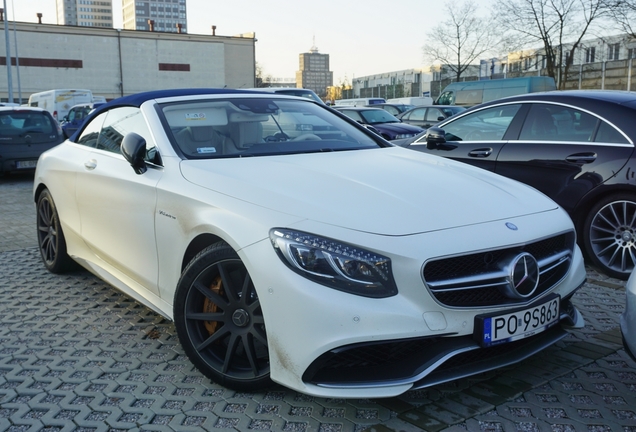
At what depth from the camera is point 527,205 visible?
10.8 ft

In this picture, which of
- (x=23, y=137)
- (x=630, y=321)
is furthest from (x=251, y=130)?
(x=23, y=137)

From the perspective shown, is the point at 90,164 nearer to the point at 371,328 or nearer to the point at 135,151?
the point at 135,151

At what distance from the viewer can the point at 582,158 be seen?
5.49 metres

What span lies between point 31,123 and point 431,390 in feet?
40.7

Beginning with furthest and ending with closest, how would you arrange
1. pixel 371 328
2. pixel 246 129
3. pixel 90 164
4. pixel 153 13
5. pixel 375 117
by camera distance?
pixel 153 13 < pixel 375 117 < pixel 90 164 < pixel 246 129 < pixel 371 328

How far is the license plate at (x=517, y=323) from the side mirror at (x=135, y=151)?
2.08 m

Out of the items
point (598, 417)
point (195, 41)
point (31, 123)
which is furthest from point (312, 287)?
point (195, 41)

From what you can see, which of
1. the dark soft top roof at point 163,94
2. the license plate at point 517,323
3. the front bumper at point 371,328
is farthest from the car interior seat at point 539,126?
the front bumper at point 371,328

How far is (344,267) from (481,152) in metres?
4.01

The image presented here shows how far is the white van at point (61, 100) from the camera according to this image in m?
33.6

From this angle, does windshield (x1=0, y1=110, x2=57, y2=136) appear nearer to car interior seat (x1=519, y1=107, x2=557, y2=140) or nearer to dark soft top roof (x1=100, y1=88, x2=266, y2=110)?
dark soft top roof (x1=100, y1=88, x2=266, y2=110)

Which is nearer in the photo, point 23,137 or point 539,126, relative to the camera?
point 539,126

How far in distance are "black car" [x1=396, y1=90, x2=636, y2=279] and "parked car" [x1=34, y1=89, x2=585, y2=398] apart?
75.6 inches

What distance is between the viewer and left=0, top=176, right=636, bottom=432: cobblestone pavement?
2908mm
